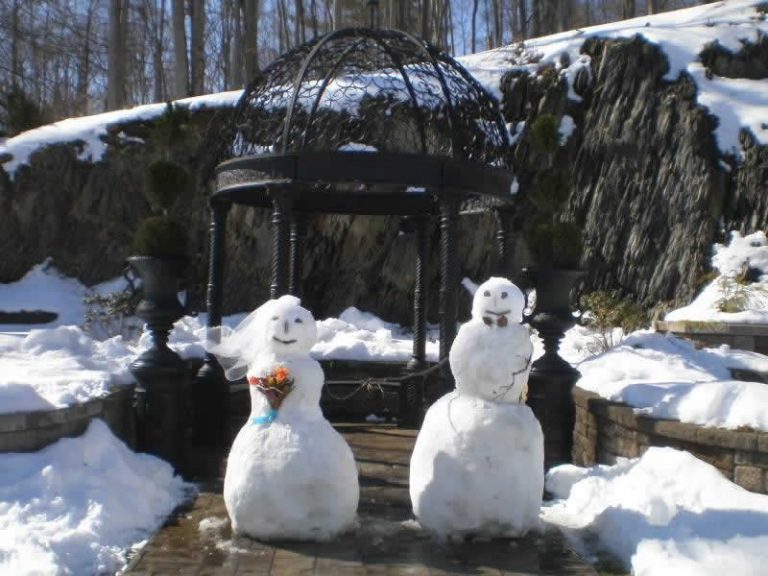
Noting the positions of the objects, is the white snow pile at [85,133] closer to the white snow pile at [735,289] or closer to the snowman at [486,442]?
the white snow pile at [735,289]

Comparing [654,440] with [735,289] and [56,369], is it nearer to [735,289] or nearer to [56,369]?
[56,369]

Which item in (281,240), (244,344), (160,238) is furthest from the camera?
(160,238)

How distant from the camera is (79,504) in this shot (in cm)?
459

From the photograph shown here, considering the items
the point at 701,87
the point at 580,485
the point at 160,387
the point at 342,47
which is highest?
the point at 701,87

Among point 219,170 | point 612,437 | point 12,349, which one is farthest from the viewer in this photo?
point 12,349

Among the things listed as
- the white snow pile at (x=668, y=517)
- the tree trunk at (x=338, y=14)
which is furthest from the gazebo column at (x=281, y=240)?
the tree trunk at (x=338, y=14)

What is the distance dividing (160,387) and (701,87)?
12084mm

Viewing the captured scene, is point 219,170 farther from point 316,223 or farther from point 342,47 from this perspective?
point 316,223

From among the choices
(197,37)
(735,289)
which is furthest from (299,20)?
(735,289)

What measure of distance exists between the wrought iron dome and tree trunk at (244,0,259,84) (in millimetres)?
13598

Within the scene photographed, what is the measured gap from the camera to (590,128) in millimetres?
15805

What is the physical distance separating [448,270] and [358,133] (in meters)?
1.92

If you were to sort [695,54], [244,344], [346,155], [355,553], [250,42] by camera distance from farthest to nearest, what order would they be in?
[250,42] < [695,54] < [346,155] < [244,344] < [355,553]

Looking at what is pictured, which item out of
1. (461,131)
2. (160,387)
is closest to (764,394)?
(461,131)
